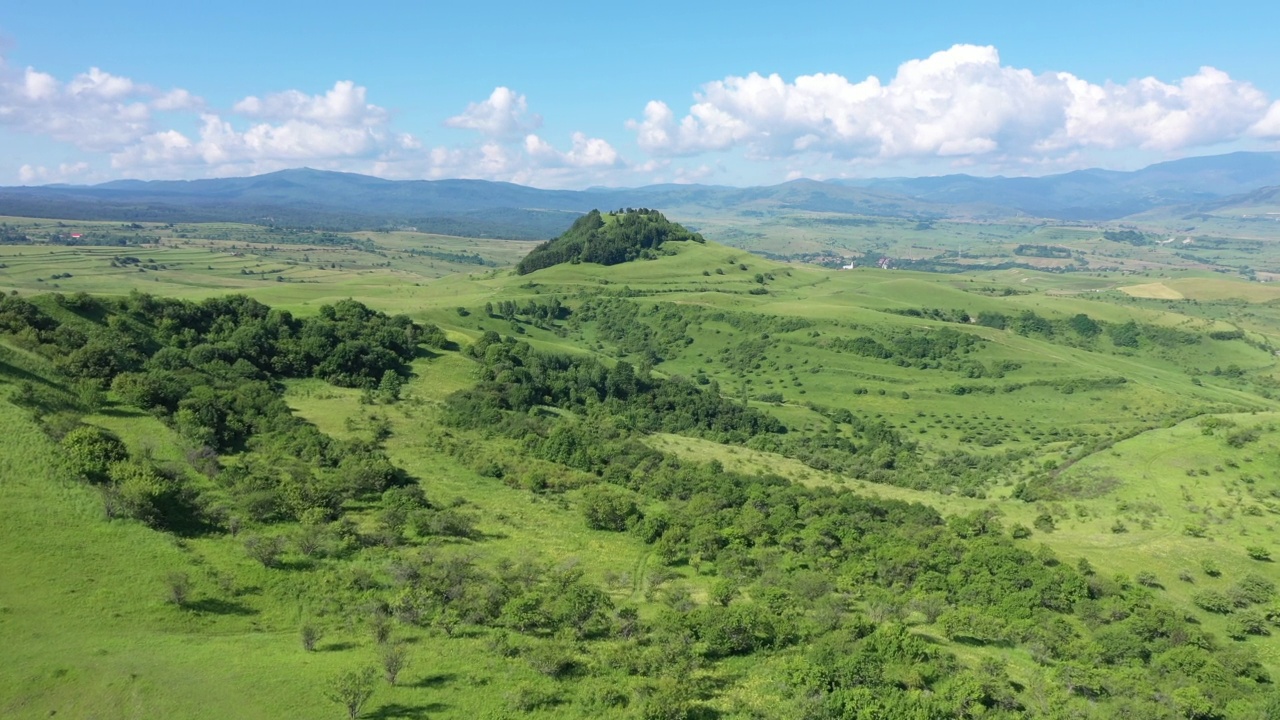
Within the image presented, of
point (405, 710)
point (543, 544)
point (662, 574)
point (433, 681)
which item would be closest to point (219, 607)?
point (433, 681)

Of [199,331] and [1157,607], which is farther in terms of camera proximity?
[199,331]

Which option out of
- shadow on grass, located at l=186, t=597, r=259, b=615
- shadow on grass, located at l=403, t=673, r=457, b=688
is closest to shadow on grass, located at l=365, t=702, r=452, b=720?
shadow on grass, located at l=403, t=673, r=457, b=688

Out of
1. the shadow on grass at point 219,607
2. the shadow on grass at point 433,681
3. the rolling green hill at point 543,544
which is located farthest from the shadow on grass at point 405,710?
the shadow on grass at point 219,607

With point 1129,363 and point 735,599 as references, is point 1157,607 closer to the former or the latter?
point 735,599

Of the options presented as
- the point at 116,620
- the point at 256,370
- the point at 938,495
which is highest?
the point at 256,370

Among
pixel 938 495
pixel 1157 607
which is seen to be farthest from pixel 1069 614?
pixel 938 495

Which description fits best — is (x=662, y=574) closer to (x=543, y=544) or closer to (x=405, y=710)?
(x=543, y=544)

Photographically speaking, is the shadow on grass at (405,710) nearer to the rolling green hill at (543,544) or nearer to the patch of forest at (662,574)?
the rolling green hill at (543,544)
